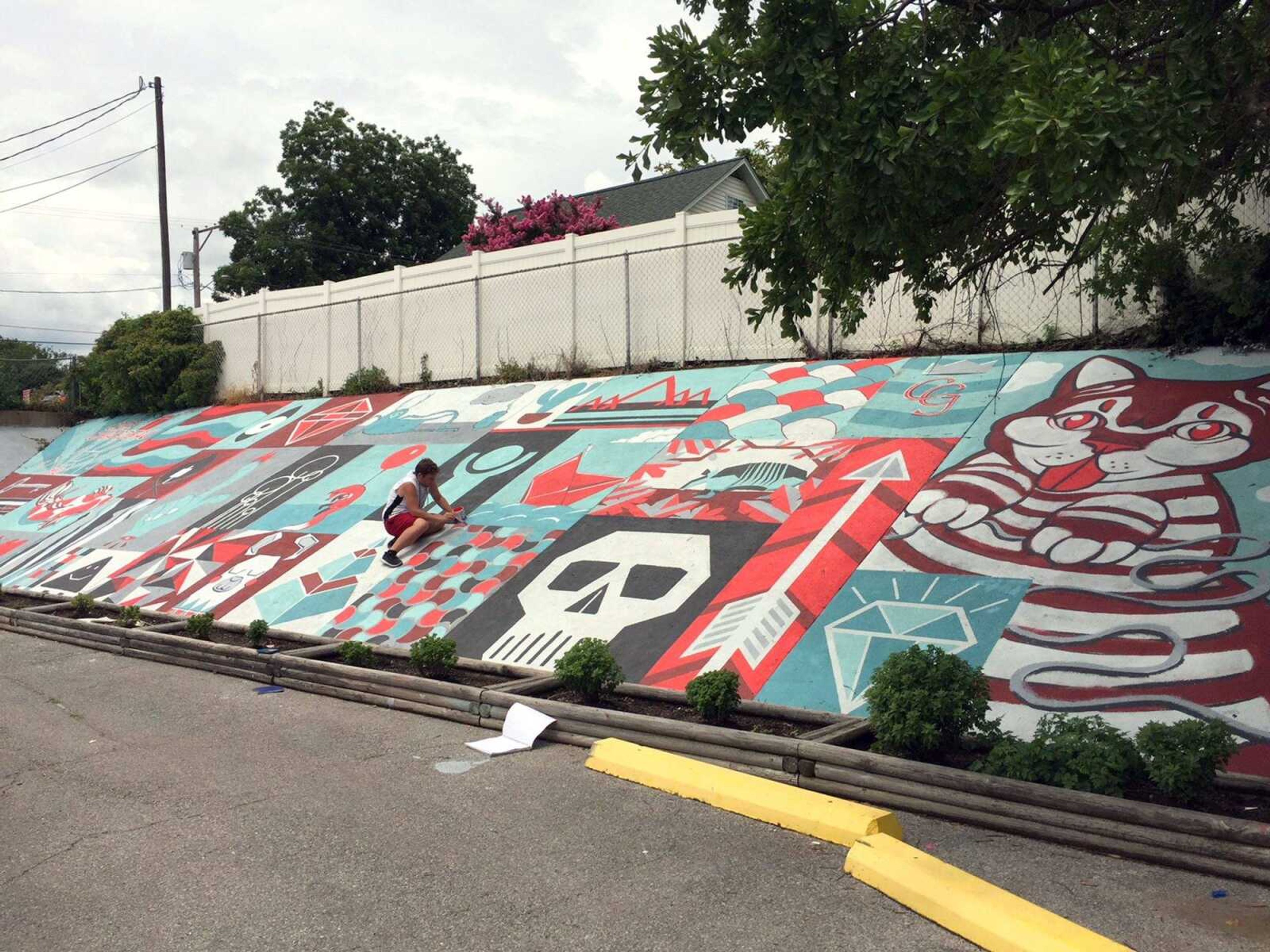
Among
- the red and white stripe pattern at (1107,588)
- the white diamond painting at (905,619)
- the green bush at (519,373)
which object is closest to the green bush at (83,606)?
the green bush at (519,373)

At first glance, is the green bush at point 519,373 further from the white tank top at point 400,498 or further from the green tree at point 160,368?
the green tree at point 160,368

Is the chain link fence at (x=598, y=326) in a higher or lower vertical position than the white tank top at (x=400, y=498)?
higher

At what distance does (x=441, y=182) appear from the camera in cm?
4188

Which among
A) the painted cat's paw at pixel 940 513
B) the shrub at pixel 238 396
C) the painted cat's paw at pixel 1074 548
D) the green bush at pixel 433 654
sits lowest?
the green bush at pixel 433 654

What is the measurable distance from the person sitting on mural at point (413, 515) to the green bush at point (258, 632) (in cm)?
162

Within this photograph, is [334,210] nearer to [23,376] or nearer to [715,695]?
[23,376]

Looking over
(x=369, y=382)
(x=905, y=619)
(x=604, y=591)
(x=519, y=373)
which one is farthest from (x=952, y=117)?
(x=369, y=382)

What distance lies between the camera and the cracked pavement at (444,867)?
13.0 ft

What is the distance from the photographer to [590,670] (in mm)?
7266

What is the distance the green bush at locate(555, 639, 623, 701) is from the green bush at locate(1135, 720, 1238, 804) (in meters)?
3.47

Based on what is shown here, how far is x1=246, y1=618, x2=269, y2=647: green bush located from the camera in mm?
9844

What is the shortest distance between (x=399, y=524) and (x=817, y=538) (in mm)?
4858

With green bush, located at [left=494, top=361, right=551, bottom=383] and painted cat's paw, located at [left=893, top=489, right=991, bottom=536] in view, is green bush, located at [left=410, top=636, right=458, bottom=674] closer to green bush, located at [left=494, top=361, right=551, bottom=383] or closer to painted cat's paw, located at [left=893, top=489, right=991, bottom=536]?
painted cat's paw, located at [left=893, top=489, right=991, bottom=536]

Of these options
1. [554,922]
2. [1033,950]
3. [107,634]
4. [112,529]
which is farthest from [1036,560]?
[112,529]
